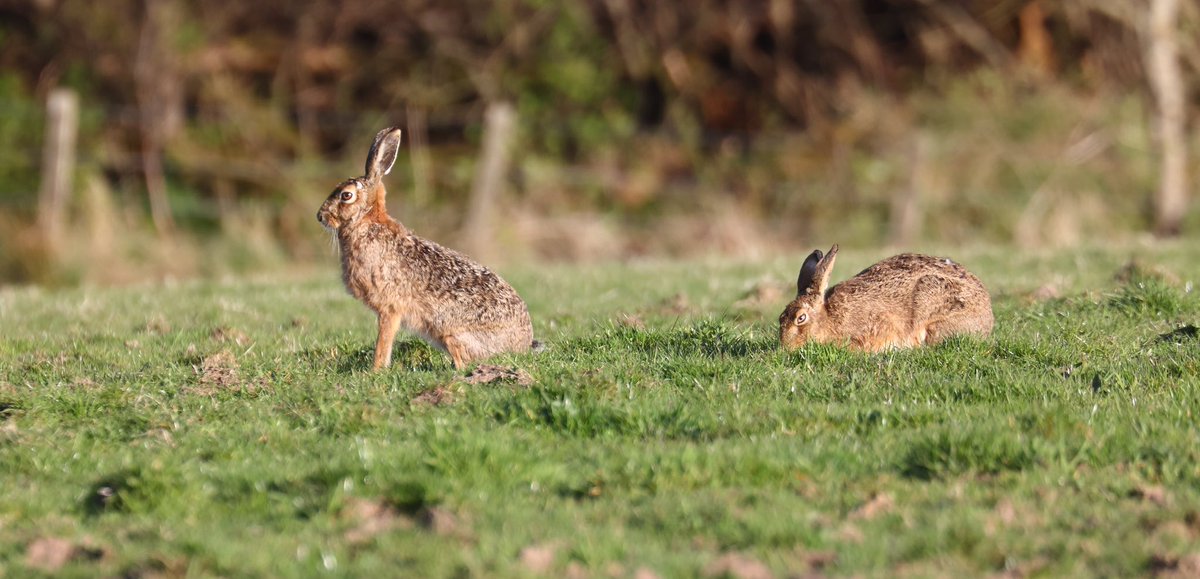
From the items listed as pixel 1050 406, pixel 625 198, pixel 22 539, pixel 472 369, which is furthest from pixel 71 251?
pixel 1050 406

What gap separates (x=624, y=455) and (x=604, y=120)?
21177mm

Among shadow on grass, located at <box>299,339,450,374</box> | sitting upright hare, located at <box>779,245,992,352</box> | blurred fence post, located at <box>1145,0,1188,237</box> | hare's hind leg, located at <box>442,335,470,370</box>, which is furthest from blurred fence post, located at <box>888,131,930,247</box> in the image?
hare's hind leg, located at <box>442,335,470,370</box>

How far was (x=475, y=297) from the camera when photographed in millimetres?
8867

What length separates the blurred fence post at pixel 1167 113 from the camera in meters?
22.0

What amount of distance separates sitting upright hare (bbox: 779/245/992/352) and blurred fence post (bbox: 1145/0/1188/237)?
46.1 feet

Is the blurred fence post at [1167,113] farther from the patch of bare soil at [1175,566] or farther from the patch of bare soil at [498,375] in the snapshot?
the patch of bare soil at [1175,566]

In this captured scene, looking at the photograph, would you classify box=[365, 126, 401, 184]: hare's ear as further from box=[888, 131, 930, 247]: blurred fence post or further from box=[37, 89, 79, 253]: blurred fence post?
box=[888, 131, 930, 247]: blurred fence post

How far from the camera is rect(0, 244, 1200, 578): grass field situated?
575 cm

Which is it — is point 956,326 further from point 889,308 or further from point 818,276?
point 818,276

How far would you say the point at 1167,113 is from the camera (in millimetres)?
22531

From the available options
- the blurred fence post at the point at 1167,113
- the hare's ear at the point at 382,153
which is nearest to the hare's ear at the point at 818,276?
the hare's ear at the point at 382,153

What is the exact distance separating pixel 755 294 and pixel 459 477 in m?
6.18

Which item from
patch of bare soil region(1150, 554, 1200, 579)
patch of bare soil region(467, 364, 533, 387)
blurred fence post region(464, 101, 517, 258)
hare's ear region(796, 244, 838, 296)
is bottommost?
patch of bare soil region(1150, 554, 1200, 579)

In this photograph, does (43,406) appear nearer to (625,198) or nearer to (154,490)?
(154,490)
